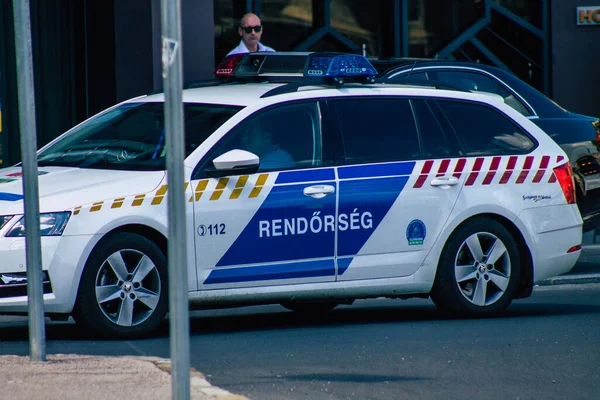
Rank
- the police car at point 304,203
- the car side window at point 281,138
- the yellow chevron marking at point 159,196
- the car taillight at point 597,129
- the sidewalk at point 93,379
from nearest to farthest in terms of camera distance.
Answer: the sidewalk at point 93,379
the police car at point 304,203
the yellow chevron marking at point 159,196
the car side window at point 281,138
the car taillight at point 597,129

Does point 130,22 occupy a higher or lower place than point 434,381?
higher

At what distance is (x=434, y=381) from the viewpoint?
679 centimetres

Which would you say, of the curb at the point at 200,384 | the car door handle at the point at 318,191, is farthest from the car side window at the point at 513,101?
the curb at the point at 200,384

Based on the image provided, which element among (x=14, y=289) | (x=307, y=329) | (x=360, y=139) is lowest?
(x=307, y=329)

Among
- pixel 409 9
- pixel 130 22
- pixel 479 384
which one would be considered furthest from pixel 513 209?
pixel 409 9

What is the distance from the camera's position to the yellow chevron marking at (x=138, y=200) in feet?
25.7

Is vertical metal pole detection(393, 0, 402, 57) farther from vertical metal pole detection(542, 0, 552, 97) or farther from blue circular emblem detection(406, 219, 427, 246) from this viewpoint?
blue circular emblem detection(406, 219, 427, 246)

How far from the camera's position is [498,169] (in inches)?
362

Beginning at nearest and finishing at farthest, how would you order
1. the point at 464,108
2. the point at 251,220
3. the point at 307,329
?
the point at 251,220, the point at 307,329, the point at 464,108

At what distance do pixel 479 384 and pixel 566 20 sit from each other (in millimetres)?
11715

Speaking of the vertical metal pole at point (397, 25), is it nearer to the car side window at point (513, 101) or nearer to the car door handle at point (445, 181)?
the car side window at point (513, 101)

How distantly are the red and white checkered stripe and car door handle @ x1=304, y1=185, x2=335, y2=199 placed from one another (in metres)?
0.66

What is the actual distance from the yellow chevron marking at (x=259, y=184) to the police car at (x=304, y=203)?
1cm

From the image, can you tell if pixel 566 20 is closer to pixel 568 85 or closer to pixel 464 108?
pixel 568 85
